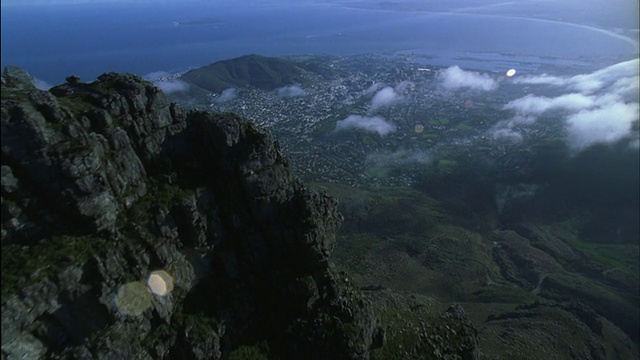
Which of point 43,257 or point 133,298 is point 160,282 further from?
point 43,257

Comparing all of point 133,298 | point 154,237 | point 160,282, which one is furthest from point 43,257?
point 160,282

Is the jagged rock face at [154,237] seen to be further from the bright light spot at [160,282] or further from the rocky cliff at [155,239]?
the bright light spot at [160,282]

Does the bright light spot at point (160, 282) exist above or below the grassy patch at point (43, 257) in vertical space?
below

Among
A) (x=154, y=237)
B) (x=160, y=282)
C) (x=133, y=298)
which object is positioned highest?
(x=154, y=237)

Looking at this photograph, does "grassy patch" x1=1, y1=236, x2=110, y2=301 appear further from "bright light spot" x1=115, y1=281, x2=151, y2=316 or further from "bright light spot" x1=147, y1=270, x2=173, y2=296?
"bright light spot" x1=147, y1=270, x2=173, y2=296

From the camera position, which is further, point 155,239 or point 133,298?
point 155,239

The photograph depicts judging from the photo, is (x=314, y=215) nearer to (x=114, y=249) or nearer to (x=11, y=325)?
(x=114, y=249)

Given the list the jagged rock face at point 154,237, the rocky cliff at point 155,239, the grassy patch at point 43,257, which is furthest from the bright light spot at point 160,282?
the grassy patch at point 43,257

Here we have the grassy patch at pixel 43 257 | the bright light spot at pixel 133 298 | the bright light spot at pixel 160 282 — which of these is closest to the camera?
the grassy patch at pixel 43 257
